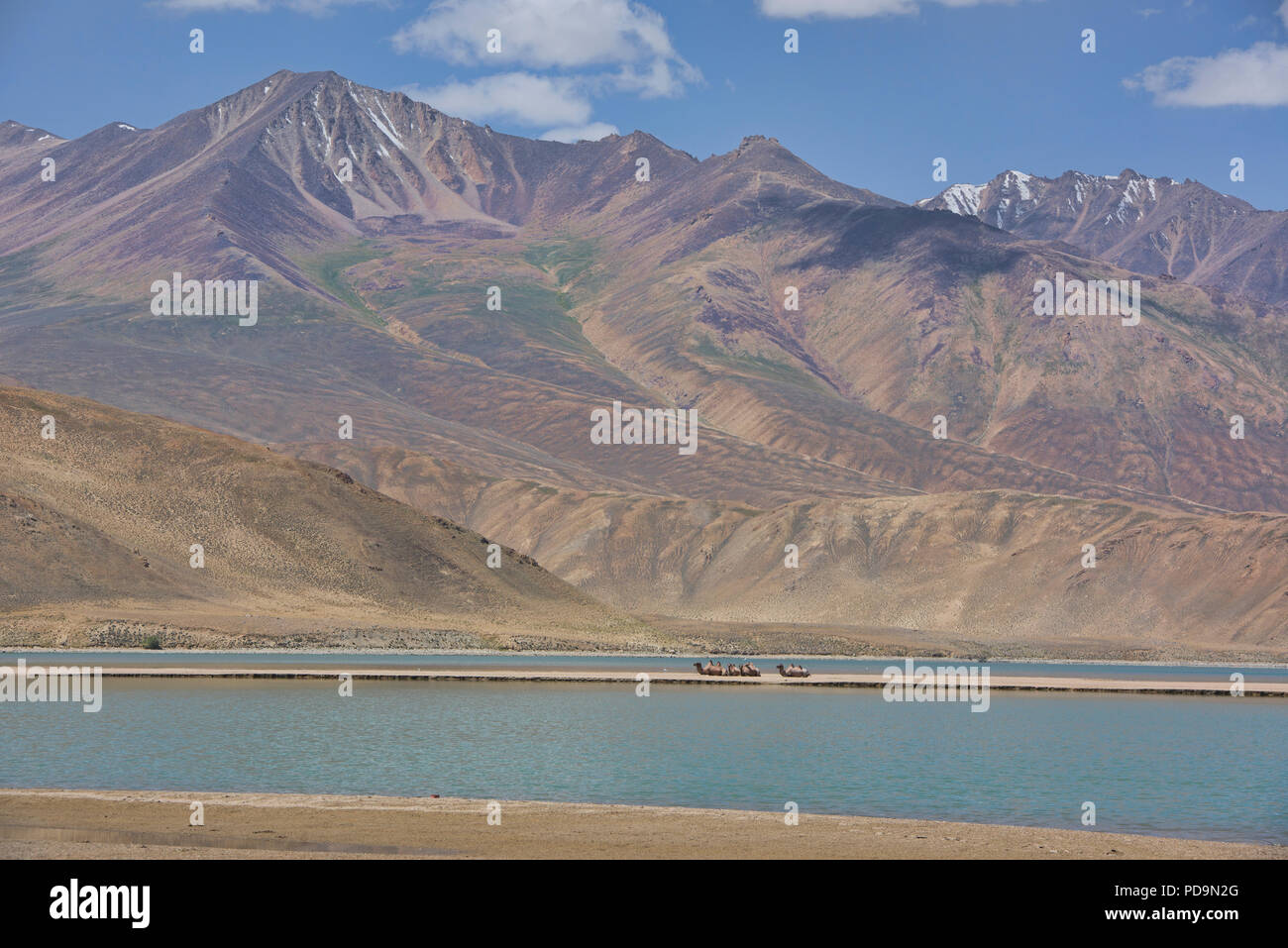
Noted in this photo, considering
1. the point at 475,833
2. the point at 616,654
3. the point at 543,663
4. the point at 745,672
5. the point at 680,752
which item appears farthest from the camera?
the point at 616,654

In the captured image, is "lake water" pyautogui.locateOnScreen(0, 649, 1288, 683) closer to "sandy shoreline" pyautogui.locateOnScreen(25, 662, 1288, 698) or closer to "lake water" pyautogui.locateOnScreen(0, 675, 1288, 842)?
"sandy shoreline" pyautogui.locateOnScreen(25, 662, 1288, 698)

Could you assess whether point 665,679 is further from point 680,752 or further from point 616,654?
point 680,752

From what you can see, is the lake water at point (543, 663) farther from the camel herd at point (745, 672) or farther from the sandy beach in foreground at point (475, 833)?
the sandy beach in foreground at point (475, 833)

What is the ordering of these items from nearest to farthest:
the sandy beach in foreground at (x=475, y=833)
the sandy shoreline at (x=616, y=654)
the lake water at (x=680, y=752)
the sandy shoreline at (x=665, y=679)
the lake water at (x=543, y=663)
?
the sandy beach in foreground at (x=475, y=833) → the lake water at (x=680, y=752) → the sandy shoreline at (x=665, y=679) → the lake water at (x=543, y=663) → the sandy shoreline at (x=616, y=654)

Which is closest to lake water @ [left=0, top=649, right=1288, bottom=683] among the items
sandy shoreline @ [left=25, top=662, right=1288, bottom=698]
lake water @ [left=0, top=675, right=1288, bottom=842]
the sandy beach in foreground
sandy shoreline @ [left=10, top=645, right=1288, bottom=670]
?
sandy shoreline @ [left=10, top=645, right=1288, bottom=670]

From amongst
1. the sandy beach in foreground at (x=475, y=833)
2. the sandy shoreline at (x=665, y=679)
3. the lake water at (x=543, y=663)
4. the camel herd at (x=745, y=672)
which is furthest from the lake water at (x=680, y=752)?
the camel herd at (x=745, y=672)

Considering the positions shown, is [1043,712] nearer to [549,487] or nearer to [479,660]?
[479,660]

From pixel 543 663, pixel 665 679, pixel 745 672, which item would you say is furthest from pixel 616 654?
pixel 665 679

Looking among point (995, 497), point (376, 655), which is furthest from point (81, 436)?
point (995, 497)
